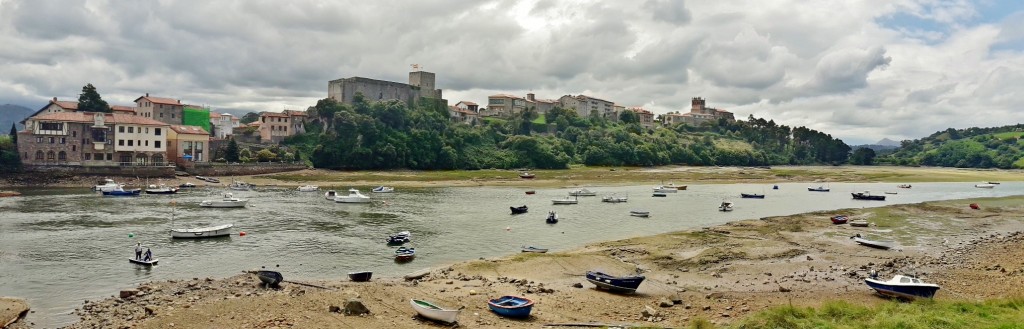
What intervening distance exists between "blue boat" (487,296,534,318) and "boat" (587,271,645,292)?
15.5 feet

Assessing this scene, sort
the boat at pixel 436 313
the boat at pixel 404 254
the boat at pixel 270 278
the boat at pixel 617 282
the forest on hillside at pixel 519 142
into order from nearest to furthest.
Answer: the boat at pixel 436 313 < the boat at pixel 617 282 < the boat at pixel 270 278 < the boat at pixel 404 254 < the forest on hillside at pixel 519 142

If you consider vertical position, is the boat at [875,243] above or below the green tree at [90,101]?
below

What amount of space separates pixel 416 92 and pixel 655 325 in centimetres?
13408

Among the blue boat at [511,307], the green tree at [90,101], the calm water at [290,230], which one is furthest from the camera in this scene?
the green tree at [90,101]

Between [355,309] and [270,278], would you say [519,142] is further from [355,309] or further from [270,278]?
[355,309]

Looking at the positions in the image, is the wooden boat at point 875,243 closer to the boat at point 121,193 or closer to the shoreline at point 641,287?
the shoreline at point 641,287

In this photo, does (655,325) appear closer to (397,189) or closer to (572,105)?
(397,189)


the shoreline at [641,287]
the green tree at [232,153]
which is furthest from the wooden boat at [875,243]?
the green tree at [232,153]

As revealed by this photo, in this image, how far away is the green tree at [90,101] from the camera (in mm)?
94250

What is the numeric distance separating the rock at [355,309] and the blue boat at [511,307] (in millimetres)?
4604

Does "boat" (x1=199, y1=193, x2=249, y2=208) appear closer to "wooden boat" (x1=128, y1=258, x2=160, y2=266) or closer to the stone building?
"wooden boat" (x1=128, y1=258, x2=160, y2=266)

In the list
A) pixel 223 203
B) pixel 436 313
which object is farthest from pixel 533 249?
pixel 223 203

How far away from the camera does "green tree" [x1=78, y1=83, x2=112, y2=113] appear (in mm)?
94250

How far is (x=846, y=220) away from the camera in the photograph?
49.8 metres
